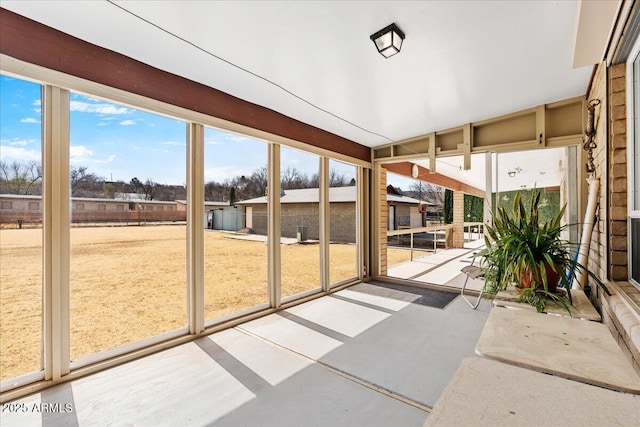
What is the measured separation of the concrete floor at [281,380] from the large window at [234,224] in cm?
40

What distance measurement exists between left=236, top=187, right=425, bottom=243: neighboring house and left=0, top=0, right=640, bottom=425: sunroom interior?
2.9 inches

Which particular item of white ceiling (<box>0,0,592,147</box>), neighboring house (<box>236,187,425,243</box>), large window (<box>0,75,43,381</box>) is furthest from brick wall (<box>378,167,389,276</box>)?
large window (<box>0,75,43,381</box>)

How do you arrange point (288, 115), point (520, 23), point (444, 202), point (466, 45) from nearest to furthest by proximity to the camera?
point (520, 23)
point (466, 45)
point (288, 115)
point (444, 202)

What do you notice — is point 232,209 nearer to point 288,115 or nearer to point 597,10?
point 288,115

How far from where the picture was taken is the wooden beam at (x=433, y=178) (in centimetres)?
594

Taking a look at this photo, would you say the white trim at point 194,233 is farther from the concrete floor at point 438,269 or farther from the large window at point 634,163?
the concrete floor at point 438,269

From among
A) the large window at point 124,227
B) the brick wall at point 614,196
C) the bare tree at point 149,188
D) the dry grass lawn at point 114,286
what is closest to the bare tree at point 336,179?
the dry grass lawn at point 114,286

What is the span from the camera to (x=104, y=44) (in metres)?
2.31

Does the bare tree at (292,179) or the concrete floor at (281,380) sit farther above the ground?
the bare tree at (292,179)

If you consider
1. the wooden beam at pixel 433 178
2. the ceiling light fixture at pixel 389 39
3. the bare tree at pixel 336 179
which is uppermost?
the ceiling light fixture at pixel 389 39

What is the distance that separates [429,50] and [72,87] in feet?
9.34

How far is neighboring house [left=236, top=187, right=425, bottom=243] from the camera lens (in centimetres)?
381

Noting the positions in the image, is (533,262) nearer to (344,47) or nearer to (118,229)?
(344,47)

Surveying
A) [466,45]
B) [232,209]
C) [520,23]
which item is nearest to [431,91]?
[466,45]
